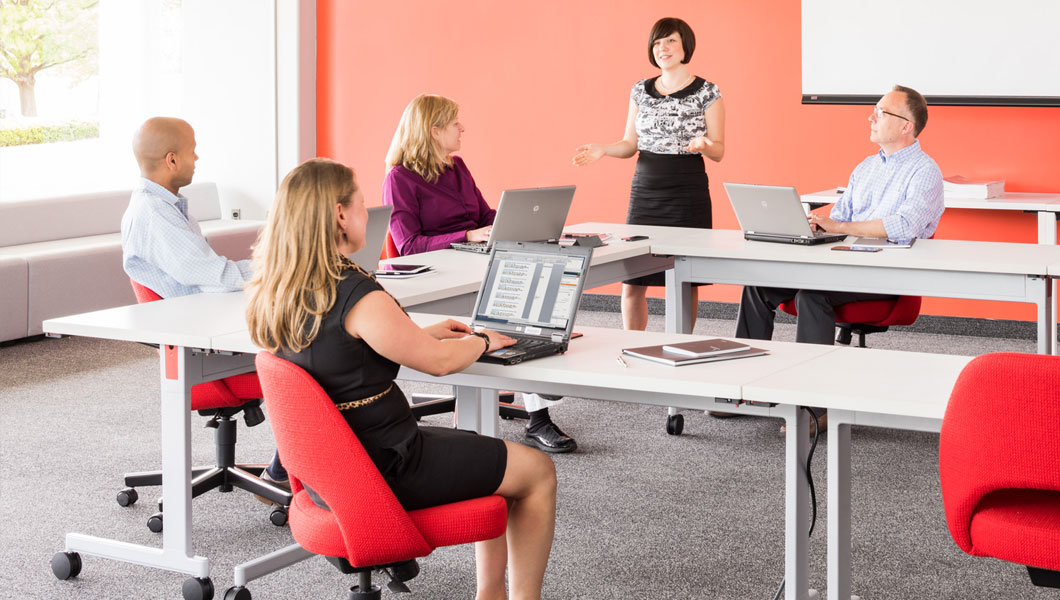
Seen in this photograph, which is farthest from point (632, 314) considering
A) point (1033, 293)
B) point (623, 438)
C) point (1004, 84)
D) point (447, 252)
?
point (1004, 84)

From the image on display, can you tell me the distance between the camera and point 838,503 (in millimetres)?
2412

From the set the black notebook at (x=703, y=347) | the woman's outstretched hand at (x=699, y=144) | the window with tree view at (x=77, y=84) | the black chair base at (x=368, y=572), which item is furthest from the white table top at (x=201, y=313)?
the window with tree view at (x=77, y=84)

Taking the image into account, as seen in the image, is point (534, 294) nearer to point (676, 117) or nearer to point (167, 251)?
point (167, 251)

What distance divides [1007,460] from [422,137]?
2.72 metres

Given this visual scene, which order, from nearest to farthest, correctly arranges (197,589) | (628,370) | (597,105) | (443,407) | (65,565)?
(628,370), (197,589), (65,565), (443,407), (597,105)

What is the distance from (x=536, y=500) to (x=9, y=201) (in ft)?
16.1

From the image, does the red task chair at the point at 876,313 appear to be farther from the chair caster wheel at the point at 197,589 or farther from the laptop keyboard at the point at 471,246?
the chair caster wheel at the point at 197,589

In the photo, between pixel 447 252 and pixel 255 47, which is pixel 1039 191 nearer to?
pixel 447 252

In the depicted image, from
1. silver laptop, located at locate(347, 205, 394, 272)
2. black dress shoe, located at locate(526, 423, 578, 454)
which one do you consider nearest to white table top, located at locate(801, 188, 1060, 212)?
black dress shoe, located at locate(526, 423, 578, 454)

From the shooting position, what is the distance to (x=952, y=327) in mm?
6371

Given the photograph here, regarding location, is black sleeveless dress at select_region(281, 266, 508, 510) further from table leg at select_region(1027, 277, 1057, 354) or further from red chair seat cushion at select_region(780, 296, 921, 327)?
red chair seat cushion at select_region(780, 296, 921, 327)

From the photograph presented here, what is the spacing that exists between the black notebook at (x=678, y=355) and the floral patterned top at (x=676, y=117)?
8.25 ft

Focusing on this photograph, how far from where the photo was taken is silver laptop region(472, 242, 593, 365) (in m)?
2.74

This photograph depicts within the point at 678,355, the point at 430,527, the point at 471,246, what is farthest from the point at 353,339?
the point at 471,246
